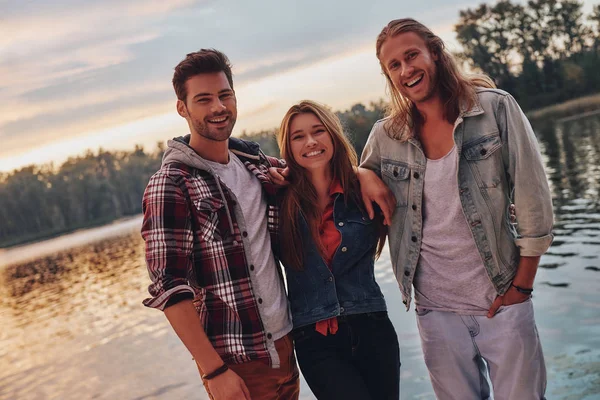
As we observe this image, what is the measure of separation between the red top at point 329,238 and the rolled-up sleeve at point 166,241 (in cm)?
81

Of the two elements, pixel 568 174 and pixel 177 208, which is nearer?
pixel 177 208

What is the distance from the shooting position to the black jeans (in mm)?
3098

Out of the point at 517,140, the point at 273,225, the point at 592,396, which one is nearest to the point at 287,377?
the point at 273,225

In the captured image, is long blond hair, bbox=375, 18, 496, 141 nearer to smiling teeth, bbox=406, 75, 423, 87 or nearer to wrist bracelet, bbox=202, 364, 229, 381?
smiling teeth, bbox=406, 75, 423, 87

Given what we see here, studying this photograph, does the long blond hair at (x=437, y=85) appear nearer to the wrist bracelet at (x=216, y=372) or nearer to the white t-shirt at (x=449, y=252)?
the white t-shirt at (x=449, y=252)

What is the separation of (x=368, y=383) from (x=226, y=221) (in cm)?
122

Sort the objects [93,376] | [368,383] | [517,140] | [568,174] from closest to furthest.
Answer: [517,140], [368,383], [93,376], [568,174]

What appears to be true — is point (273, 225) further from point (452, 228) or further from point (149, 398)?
point (149, 398)

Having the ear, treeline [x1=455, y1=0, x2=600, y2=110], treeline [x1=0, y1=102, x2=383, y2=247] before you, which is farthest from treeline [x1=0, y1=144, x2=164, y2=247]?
the ear

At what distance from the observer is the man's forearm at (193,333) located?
2811 millimetres

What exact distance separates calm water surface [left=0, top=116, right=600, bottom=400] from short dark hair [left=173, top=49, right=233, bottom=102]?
4.35 meters

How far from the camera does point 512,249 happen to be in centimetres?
302

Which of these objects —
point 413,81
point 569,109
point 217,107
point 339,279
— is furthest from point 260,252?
point 569,109

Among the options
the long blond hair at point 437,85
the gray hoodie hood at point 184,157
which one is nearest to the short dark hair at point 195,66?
the gray hoodie hood at point 184,157
